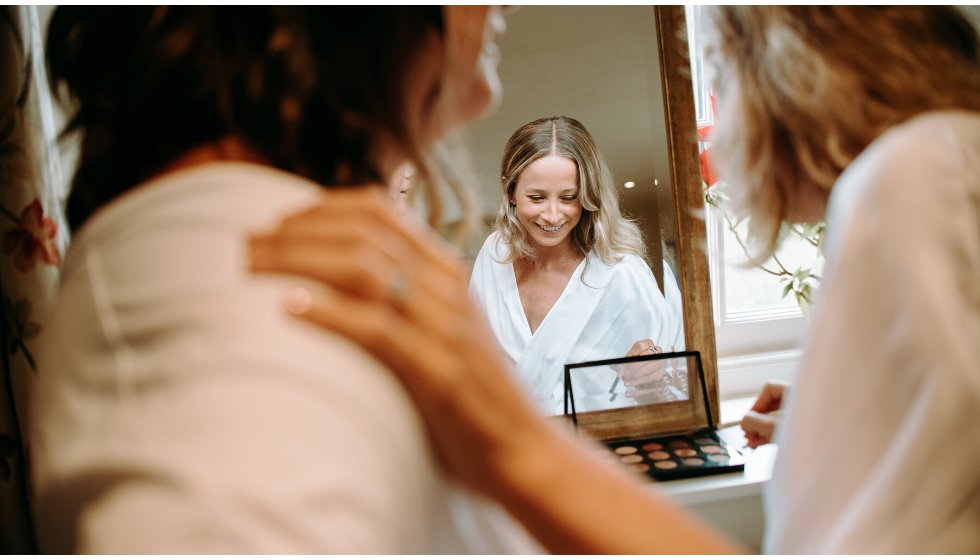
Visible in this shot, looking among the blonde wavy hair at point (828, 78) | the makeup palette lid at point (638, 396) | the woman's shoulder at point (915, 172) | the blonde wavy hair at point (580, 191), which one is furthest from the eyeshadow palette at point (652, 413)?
the woman's shoulder at point (915, 172)

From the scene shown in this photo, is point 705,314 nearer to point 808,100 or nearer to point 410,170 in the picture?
point 410,170

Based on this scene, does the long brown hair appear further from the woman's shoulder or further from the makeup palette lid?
the makeup palette lid

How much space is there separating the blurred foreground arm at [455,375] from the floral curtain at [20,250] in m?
0.46

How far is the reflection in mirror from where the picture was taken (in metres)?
1.12

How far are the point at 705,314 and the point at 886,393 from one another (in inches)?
32.9

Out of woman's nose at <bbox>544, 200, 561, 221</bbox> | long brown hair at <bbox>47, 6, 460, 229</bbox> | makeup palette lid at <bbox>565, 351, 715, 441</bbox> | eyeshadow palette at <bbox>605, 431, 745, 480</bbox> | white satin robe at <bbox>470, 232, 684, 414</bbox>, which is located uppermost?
long brown hair at <bbox>47, 6, 460, 229</bbox>

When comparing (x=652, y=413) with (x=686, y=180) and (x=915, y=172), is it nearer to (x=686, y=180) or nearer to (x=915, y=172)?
(x=686, y=180)

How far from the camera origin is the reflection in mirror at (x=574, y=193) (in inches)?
44.2

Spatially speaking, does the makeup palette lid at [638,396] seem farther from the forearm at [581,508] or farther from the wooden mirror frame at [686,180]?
the forearm at [581,508]

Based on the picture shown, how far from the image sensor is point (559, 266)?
3.86 ft

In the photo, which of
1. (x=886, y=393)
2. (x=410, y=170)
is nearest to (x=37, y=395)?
(x=886, y=393)

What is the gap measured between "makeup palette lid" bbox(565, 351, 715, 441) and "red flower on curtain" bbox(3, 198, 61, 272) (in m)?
0.78

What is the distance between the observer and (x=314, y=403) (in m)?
0.26

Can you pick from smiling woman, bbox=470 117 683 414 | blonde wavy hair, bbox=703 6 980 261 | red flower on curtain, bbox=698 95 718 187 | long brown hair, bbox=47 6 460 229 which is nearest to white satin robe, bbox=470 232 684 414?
Result: smiling woman, bbox=470 117 683 414
